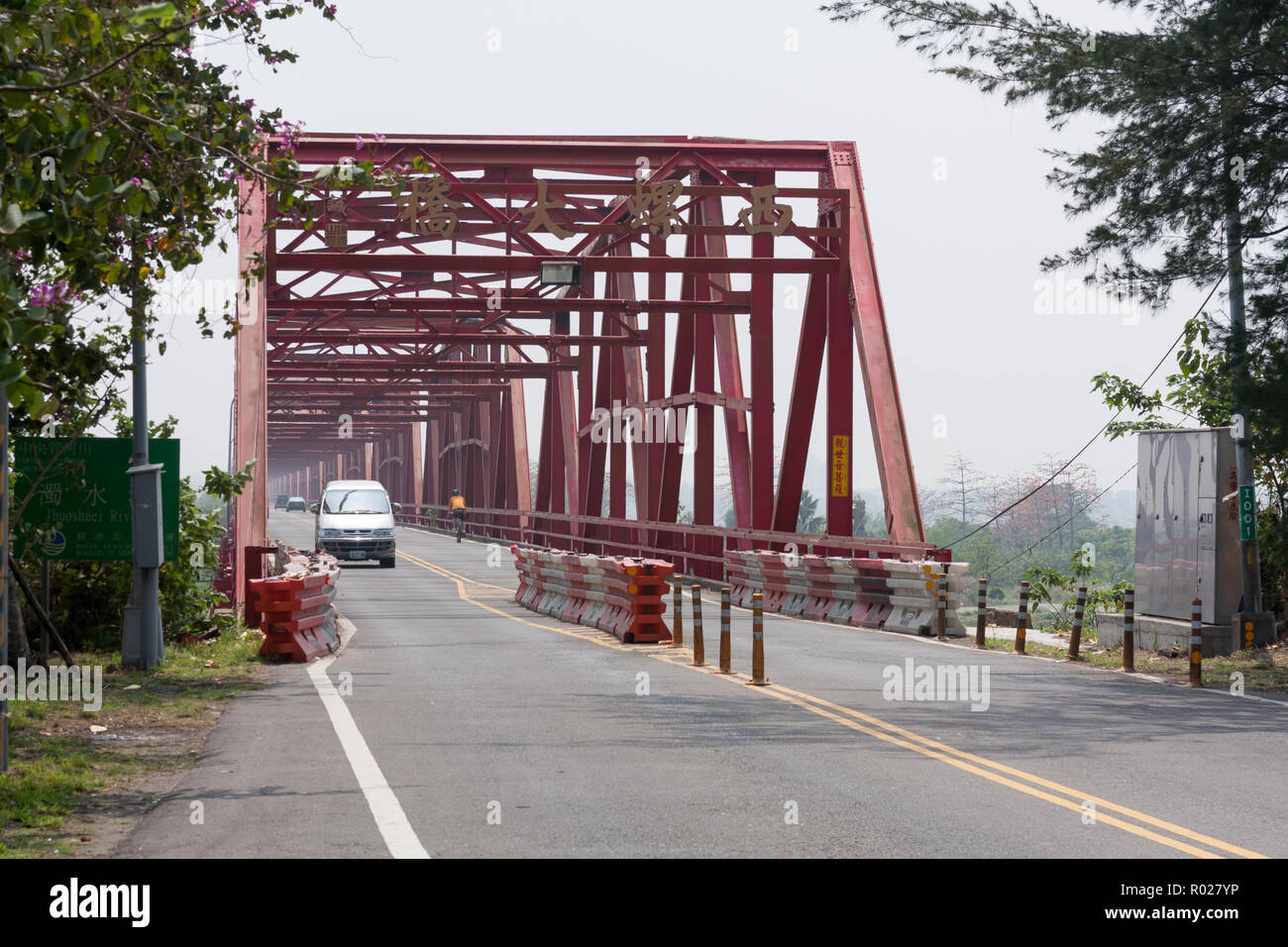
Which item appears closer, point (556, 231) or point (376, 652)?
point (376, 652)

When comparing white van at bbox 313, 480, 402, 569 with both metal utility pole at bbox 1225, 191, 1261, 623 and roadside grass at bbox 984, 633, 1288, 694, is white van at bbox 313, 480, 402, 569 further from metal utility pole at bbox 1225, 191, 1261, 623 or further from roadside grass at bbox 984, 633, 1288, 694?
metal utility pole at bbox 1225, 191, 1261, 623

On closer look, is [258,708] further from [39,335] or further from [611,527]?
[611,527]

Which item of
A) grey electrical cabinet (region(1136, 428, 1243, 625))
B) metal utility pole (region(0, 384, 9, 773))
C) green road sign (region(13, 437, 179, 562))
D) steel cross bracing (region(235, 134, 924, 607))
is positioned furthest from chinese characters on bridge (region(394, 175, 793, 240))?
metal utility pole (region(0, 384, 9, 773))

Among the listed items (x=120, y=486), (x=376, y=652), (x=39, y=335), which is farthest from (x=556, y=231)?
(x=39, y=335)

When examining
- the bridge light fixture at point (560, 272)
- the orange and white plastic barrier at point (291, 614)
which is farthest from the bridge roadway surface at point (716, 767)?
the bridge light fixture at point (560, 272)

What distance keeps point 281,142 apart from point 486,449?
57714 millimetres

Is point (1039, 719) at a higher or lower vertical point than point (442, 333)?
lower

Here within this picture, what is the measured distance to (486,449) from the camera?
70000 mm

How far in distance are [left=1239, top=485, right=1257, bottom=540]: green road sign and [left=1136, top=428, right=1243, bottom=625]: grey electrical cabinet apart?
0.13 metres

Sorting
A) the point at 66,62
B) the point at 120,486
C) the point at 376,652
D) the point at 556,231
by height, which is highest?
the point at 556,231

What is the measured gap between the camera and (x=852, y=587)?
23.7 m

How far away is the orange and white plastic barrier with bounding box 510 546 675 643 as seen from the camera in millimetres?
19875

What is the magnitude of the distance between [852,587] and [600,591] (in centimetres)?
412

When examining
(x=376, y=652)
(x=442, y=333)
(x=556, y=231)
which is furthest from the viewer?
(x=442, y=333)
